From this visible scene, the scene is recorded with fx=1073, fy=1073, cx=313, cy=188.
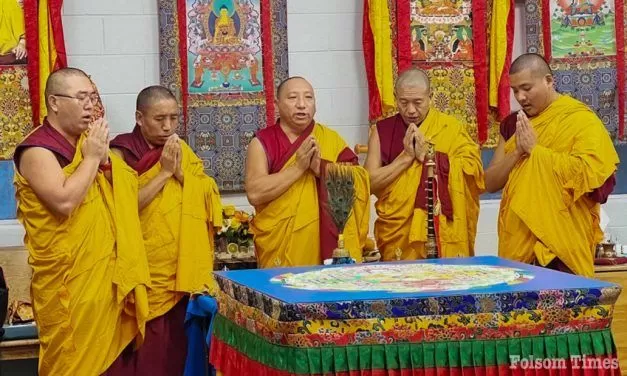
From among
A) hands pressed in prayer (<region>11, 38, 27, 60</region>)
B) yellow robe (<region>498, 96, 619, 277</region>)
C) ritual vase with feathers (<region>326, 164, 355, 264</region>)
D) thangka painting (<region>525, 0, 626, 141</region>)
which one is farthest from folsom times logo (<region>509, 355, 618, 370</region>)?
hands pressed in prayer (<region>11, 38, 27, 60</region>)

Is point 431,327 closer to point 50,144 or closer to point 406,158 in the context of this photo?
point 50,144

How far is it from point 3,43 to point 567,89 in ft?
11.2

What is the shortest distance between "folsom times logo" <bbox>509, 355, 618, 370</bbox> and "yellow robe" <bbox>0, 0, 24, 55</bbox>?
4027 millimetres

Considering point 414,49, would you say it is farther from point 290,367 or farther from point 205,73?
point 290,367

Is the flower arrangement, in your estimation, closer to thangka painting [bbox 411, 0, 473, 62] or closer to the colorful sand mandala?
thangka painting [bbox 411, 0, 473, 62]

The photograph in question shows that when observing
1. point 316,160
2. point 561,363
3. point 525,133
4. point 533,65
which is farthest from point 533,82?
point 561,363

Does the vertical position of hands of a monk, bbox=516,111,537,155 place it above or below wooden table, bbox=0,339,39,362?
above

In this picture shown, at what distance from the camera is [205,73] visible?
21.2 feet

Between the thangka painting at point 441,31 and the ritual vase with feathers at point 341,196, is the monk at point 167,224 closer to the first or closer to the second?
the ritual vase with feathers at point 341,196

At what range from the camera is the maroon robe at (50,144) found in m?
4.68

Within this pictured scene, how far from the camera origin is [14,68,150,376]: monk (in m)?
4.63

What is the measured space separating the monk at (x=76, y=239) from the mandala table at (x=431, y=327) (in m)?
1.60

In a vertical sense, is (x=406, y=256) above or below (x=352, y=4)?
below

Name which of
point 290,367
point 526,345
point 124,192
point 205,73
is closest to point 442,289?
point 526,345
